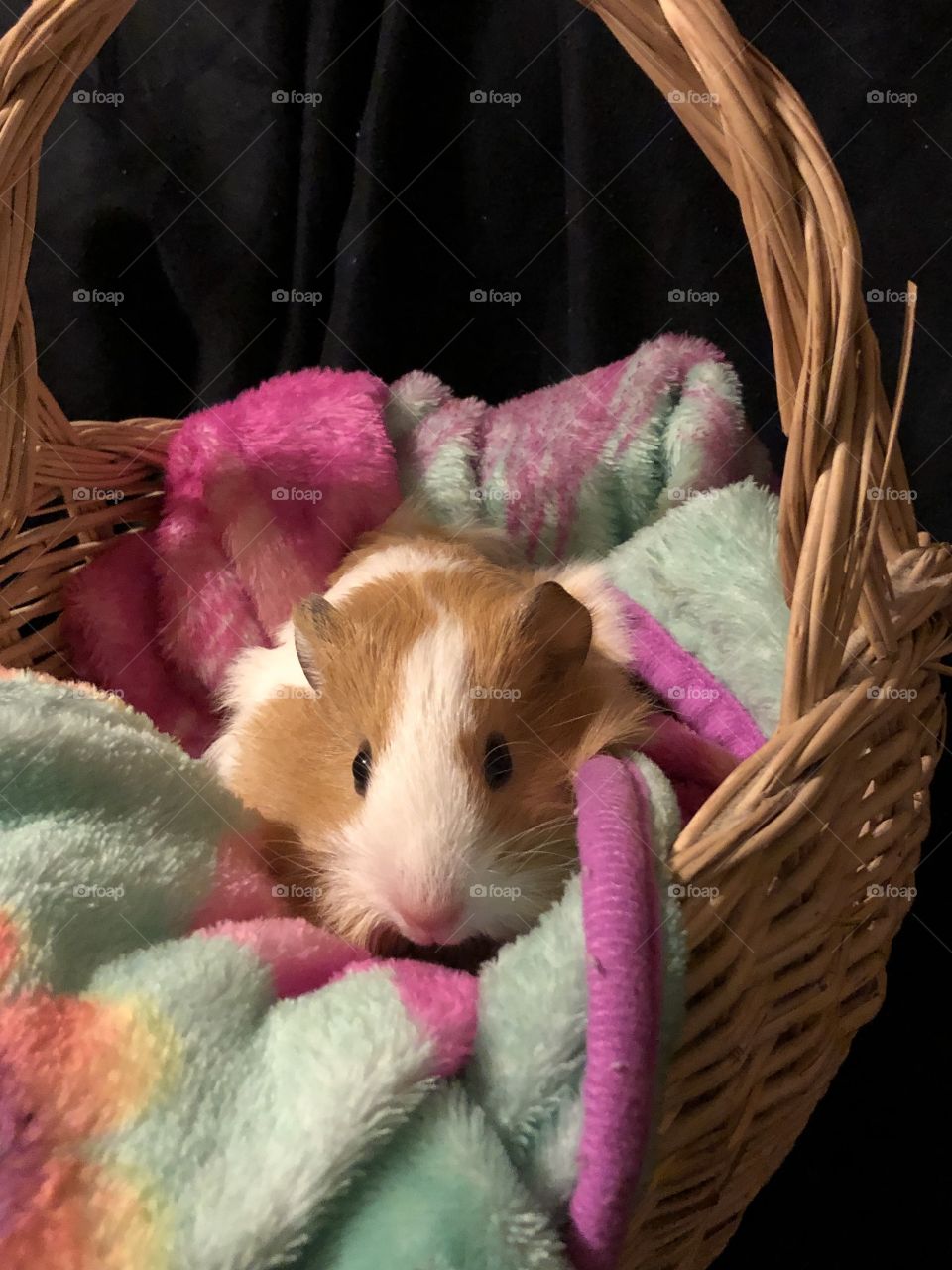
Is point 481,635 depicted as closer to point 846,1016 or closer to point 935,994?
point 846,1016

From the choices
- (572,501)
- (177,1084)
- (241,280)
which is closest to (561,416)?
(572,501)

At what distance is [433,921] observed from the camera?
68 cm

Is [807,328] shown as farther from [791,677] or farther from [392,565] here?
[392,565]

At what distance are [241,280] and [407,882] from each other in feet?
3.50

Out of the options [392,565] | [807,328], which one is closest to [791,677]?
[807,328]

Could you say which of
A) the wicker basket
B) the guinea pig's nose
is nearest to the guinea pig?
the guinea pig's nose

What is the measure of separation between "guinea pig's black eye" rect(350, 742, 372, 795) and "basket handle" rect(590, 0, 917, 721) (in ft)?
1.06

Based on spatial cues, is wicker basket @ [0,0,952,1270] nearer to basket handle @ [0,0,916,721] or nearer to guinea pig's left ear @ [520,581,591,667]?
basket handle @ [0,0,916,721]

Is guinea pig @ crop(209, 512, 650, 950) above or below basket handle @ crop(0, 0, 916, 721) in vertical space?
below

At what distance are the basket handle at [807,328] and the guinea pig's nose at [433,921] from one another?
0.26 m

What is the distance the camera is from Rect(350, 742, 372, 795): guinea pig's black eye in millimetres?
770

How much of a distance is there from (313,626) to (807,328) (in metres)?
0.44

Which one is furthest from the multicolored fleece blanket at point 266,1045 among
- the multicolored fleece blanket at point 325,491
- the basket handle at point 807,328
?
the multicolored fleece blanket at point 325,491

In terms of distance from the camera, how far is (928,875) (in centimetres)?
125
